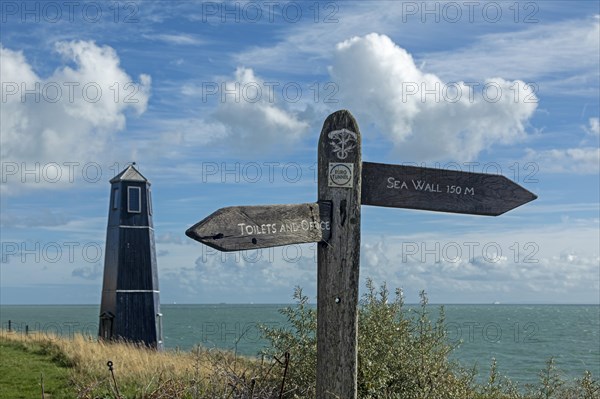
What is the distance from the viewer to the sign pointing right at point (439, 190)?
666 centimetres

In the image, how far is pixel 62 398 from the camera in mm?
12719

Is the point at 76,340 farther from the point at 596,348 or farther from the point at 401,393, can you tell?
the point at 596,348

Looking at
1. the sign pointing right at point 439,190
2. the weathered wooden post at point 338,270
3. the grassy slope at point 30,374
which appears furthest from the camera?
the grassy slope at point 30,374

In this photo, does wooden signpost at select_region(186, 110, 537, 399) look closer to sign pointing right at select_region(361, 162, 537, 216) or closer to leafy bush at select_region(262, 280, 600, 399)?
sign pointing right at select_region(361, 162, 537, 216)

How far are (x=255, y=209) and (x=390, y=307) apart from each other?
10.5 ft

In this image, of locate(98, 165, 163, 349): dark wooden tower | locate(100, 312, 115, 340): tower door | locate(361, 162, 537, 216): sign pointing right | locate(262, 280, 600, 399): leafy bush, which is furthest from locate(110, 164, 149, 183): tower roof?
locate(361, 162, 537, 216): sign pointing right

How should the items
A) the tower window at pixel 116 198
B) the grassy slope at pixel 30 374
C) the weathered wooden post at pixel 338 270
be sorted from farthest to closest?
the tower window at pixel 116 198 < the grassy slope at pixel 30 374 < the weathered wooden post at pixel 338 270

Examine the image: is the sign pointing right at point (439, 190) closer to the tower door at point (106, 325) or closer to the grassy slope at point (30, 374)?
the grassy slope at point (30, 374)

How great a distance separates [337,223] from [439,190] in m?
1.07

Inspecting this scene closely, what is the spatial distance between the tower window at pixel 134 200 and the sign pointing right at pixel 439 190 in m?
16.5

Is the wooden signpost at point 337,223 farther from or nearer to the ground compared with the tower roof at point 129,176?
nearer to the ground

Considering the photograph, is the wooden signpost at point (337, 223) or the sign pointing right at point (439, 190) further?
the sign pointing right at point (439, 190)

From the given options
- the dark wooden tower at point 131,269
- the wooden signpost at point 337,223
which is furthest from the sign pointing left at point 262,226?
the dark wooden tower at point 131,269

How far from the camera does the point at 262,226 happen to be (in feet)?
19.5
